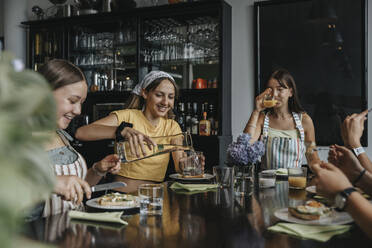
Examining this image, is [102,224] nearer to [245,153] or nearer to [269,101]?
[245,153]

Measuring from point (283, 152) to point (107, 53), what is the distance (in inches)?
113

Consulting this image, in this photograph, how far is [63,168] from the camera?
1.53 metres

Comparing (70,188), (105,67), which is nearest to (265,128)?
(70,188)

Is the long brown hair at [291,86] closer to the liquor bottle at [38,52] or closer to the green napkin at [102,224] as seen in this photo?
the green napkin at [102,224]

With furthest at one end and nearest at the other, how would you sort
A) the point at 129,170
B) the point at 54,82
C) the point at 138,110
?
the point at 138,110, the point at 129,170, the point at 54,82

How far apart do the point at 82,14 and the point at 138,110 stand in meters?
2.54

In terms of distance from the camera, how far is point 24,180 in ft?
0.59

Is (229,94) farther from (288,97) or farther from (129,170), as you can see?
(129,170)

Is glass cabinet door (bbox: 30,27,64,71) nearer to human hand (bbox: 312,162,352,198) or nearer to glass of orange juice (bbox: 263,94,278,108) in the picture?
glass of orange juice (bbox: 263,94,278,108)

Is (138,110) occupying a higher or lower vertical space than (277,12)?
lower

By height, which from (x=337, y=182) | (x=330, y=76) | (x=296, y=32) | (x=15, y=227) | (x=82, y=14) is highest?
(x=82, y=14)

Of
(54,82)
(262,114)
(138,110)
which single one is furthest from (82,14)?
(54,82)

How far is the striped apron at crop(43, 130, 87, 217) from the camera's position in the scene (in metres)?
1.45

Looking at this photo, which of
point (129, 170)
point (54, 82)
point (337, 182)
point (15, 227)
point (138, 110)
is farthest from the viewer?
point (138, 110)
